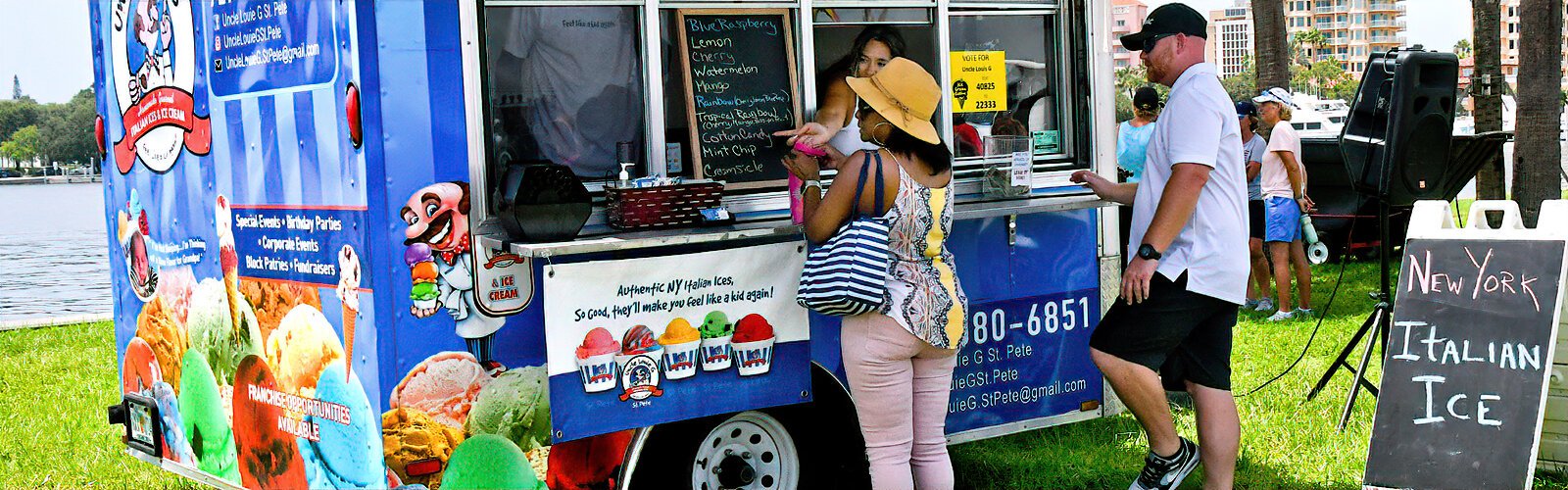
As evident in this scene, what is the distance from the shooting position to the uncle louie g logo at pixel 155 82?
416 centimetres

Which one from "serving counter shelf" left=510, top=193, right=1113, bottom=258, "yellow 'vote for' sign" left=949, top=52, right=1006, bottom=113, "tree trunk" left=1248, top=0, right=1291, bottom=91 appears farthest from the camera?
"tree trunk" left=1248, top=0, right=1291, bottom=91

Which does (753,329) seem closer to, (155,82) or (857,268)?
(857,268)

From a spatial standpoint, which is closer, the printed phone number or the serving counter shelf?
the serving counter shelf

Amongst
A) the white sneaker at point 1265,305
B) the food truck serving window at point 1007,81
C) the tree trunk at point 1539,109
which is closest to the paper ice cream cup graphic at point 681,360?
the food truck serving window at point 1007,81

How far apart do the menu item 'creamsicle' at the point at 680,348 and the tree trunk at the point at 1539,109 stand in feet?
32.3

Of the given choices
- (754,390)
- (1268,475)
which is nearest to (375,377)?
(754,390)

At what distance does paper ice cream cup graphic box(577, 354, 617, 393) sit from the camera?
3.74 meters

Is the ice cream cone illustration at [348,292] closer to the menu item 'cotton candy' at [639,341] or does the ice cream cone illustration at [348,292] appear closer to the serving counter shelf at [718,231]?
the serving counter shelf at [718,231]

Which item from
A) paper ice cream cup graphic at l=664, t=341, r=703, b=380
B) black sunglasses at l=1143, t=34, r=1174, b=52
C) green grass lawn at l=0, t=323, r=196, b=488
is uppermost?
black sunglasses at l=1143, t=34, r=1174, b=52

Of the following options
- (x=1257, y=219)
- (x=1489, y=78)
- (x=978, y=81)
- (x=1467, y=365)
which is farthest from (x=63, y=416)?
(x=1489, y=78)

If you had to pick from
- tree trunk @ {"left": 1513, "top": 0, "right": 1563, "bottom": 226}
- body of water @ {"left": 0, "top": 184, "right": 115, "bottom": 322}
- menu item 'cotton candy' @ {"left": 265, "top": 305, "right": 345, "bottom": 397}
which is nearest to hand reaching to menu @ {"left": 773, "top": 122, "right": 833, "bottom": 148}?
menu item 'cotton candy' @ {"left": 265, "top": 305, "right": 345, "bottom": 397}

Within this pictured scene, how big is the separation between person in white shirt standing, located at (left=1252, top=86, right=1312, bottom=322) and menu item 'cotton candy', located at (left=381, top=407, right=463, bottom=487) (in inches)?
251

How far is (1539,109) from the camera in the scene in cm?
1153

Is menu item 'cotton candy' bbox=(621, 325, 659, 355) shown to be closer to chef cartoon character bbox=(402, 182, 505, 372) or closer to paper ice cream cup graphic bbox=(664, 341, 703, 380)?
paper ice cream cup graphic bbox=(664, 341, 703, 380)
